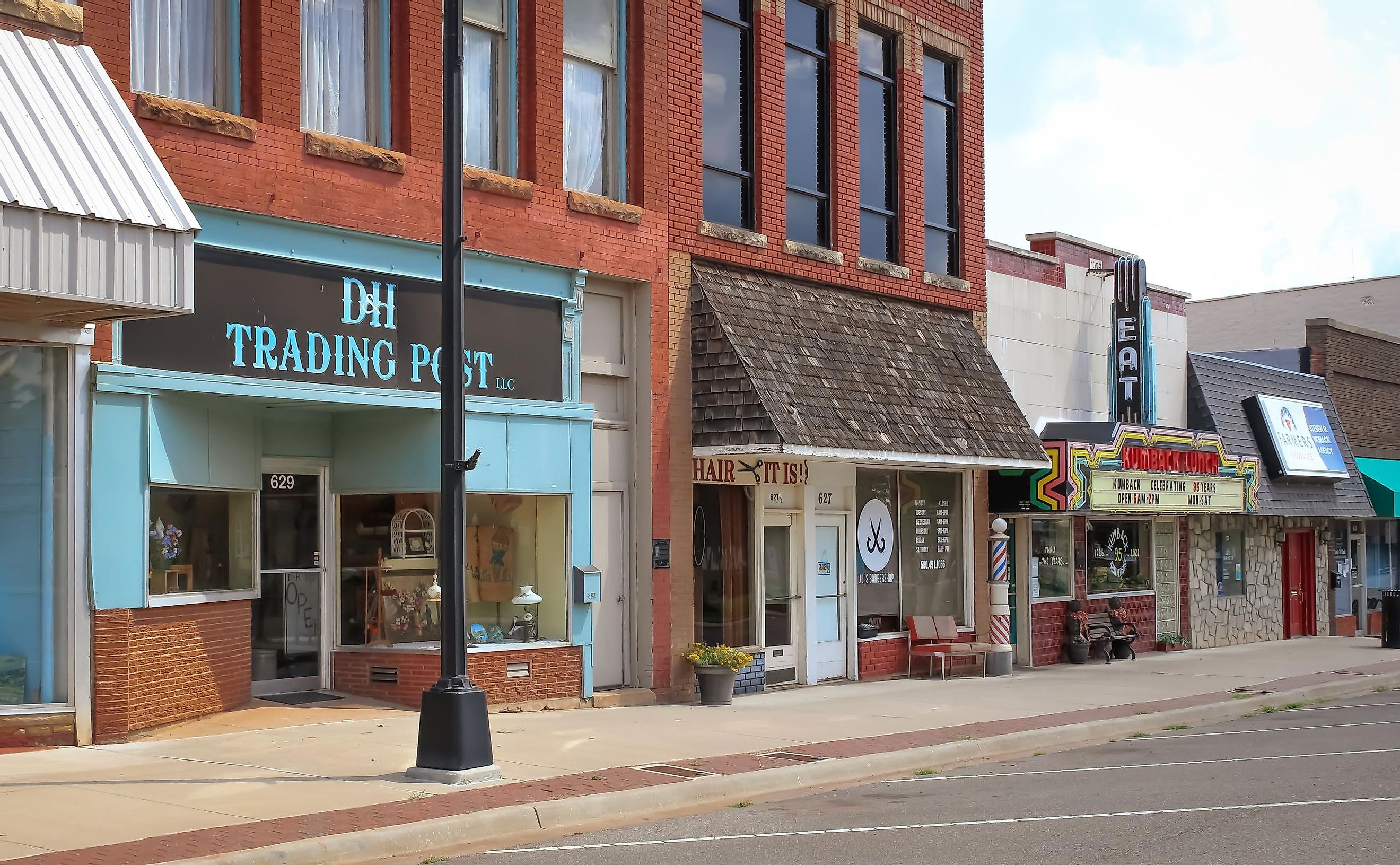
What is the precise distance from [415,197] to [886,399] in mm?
6835

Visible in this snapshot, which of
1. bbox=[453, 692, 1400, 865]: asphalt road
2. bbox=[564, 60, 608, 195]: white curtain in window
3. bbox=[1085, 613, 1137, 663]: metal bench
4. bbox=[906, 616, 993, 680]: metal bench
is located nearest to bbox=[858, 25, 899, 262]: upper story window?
bbox=[564, 60, 608, 195]: white curtain in window

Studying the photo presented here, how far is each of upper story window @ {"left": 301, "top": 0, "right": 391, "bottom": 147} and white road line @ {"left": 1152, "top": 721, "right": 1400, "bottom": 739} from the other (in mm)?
10175

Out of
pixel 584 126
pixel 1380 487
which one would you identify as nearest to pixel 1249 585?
pixel 1380 487

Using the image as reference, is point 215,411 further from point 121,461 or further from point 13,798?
point 13,798

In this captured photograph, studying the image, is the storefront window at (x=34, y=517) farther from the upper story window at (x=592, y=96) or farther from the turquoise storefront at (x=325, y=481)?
the upper story window at (x=592, y=96)

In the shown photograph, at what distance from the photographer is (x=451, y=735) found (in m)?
10.6

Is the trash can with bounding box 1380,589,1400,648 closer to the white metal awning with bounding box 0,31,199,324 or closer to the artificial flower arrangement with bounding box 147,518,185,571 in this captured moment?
the artificial flower arrangement with bounding box 147,518,185,571

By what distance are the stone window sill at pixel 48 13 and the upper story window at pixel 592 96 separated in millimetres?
5713

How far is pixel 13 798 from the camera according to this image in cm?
955

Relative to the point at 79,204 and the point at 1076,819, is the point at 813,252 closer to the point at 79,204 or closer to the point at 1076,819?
the point at 79,204

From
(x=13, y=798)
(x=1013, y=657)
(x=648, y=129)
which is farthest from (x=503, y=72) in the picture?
(x=1013, y=657)

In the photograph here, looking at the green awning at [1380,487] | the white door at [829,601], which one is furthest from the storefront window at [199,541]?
the green awning at [1380,487]

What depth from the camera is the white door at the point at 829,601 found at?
19.2 metres

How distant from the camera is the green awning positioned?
31953 millimetres
